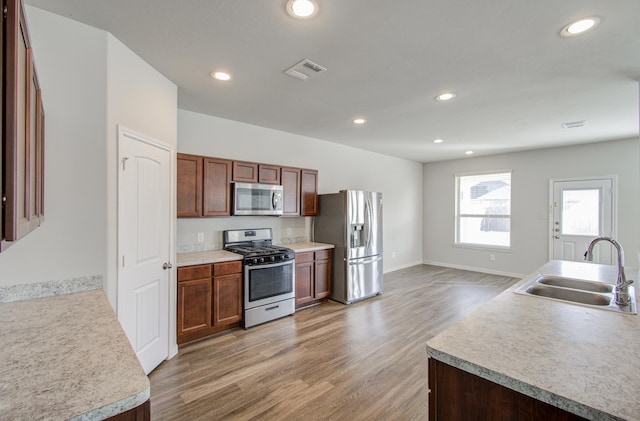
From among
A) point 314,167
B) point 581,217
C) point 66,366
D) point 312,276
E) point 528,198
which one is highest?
point 314,167

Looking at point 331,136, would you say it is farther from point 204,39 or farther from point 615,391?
point 615,391

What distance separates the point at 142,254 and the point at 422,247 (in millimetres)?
6518

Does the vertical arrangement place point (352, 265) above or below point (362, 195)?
below

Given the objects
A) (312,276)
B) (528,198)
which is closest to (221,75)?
(312,276)

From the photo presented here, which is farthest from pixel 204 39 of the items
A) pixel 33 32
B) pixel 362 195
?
pixel 362 195

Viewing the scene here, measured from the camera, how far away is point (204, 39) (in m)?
2.06

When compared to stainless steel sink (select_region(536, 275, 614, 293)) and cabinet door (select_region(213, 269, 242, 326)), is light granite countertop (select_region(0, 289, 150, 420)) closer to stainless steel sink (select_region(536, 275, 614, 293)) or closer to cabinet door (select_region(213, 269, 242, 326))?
cabinet door (select_region(213, 269, 242, 326))

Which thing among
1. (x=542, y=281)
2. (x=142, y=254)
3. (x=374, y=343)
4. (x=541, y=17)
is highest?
(x=541, y=17)

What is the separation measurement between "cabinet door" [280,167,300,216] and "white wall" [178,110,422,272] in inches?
11.4

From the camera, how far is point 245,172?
12.3 ft

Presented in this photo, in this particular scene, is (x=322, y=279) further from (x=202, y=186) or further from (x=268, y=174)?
(x=202, y=186)

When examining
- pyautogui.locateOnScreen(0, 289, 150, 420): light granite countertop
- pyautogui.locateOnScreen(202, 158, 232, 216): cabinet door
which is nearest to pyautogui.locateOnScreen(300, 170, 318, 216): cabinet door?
pyautogui.locateOnScreen(202, 158, 232, 216): cabinet door

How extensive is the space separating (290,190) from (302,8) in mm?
2706

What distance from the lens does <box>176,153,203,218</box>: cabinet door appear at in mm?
3154
